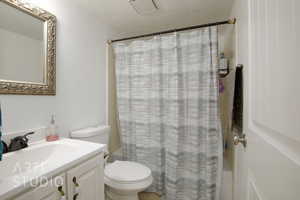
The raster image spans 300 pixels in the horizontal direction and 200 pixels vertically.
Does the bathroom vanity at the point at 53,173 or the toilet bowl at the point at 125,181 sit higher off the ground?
the bathroom vanity at the point at 53,173

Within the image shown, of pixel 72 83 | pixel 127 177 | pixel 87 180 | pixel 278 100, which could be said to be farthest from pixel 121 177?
pixel 278 100

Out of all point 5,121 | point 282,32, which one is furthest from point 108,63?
point 282,32

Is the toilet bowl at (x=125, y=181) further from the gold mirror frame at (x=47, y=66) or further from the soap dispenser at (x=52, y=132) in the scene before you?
the gold mirror frame at (x=47, y=66)

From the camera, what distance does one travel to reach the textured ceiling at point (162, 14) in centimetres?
149

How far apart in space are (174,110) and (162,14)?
44.7 inches

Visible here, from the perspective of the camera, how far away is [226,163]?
1.66 m

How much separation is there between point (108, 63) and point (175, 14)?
1.03 meters

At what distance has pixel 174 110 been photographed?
1538 millimetres

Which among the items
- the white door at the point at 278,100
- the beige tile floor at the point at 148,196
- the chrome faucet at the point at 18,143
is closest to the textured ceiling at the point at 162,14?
the white door at the point at 278,100

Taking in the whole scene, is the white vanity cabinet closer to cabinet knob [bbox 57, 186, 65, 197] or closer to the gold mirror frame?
cabinet knob [bbox 57, 186, 65, 197]

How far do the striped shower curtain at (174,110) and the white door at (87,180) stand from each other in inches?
30.7

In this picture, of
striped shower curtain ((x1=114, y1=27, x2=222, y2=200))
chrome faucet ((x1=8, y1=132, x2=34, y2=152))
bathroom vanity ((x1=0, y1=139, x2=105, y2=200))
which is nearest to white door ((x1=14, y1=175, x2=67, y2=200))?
bathroom vanity ((x1=0, y1=139, x2=105, y2=200))

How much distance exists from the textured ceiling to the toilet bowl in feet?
5.60

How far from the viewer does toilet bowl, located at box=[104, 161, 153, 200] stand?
1.24 metres
